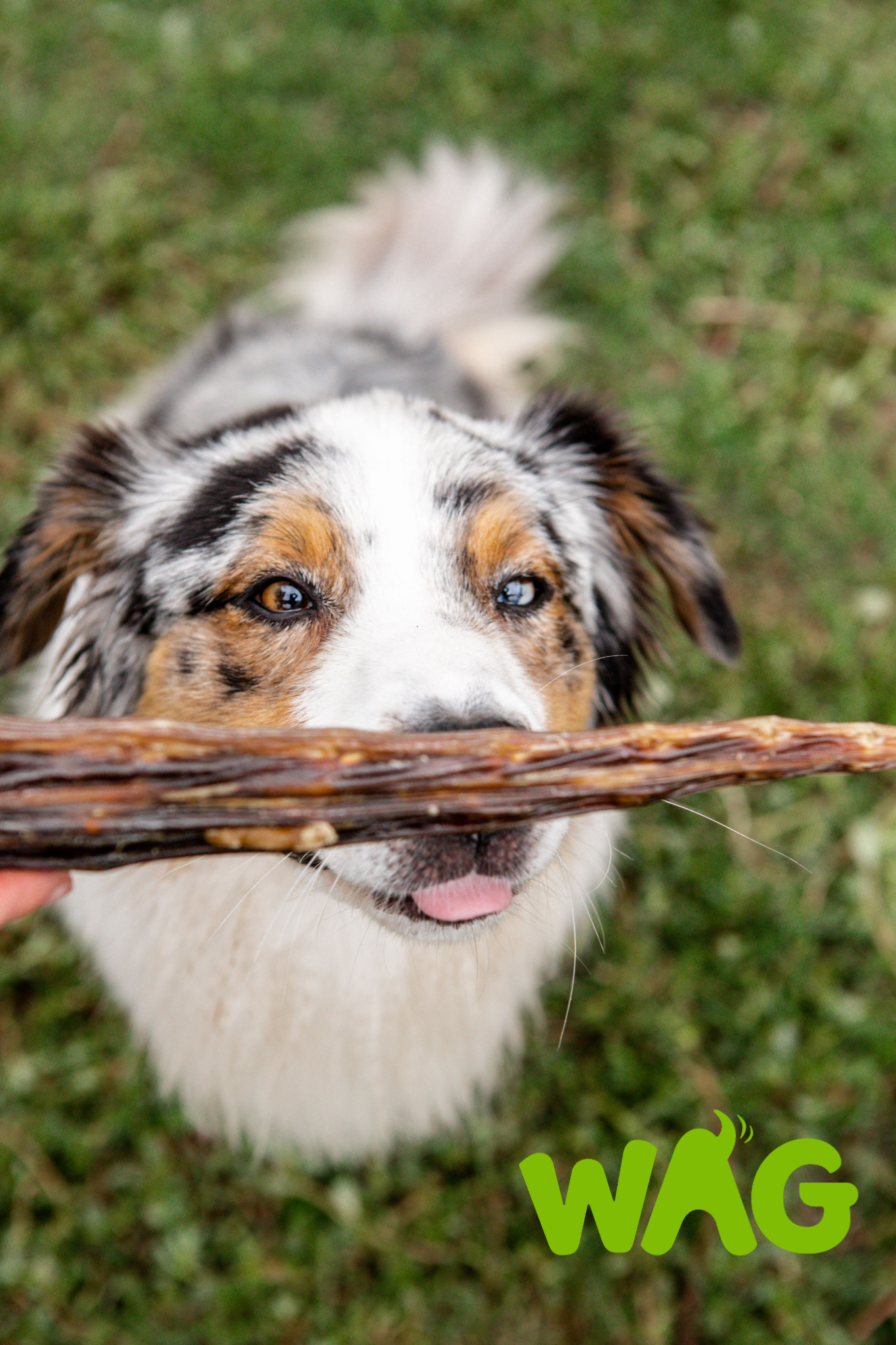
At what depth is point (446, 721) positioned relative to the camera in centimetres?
157

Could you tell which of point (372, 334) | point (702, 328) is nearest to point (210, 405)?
point (372, 334)

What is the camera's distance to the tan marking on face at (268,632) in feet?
6.19

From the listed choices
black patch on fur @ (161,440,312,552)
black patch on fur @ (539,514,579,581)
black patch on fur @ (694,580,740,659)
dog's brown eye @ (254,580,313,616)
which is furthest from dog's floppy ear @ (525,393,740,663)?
dog's brown eye @ (254,580,313,616)

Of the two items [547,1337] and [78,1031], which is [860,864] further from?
[78,1031]

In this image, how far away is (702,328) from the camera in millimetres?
4375

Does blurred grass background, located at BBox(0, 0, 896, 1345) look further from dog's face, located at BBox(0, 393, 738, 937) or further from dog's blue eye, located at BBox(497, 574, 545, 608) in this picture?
dog's blue eye, located at BBox(497, 574, 545, 608)

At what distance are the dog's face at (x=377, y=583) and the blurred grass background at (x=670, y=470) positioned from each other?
46.9 inches

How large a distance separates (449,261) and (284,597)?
2.88 metres

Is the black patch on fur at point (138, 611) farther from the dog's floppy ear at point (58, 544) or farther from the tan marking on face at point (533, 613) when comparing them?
the tan marking on face at point (533, 613)

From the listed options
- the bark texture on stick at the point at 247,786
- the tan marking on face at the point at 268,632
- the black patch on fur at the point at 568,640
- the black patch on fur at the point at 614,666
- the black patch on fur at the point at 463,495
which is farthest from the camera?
the black patch on fur at the point at 614,666

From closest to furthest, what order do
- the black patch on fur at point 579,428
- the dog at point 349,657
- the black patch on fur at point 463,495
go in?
the dog at point 349,657 → the black patch on fur at point 463,495 → the black patch on fur at point 579,428

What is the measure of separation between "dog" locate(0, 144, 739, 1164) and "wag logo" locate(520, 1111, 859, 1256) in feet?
1.59

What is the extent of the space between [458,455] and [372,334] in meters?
1.89

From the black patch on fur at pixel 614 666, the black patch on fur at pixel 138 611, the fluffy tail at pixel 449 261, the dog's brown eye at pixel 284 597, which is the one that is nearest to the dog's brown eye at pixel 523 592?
the black patch on fur at pixel 614 666
